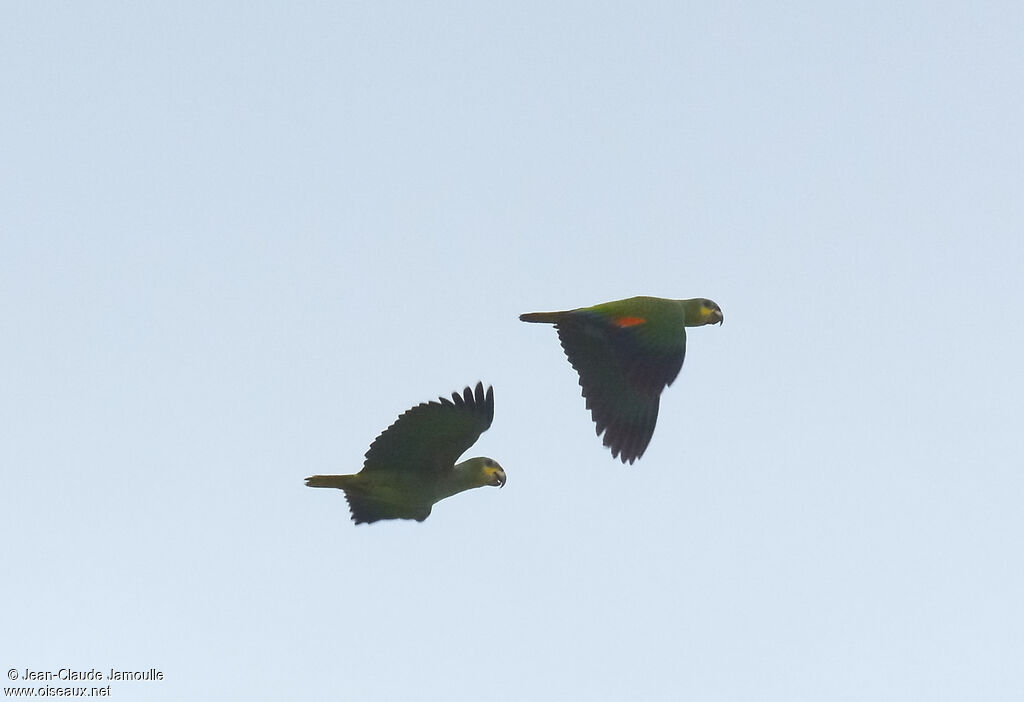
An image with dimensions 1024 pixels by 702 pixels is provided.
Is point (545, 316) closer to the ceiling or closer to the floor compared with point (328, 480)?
closer to the ceiling

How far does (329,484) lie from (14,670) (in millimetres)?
3460

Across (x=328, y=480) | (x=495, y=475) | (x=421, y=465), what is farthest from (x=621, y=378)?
(x=328, y=480)

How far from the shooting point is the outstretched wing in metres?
13.0

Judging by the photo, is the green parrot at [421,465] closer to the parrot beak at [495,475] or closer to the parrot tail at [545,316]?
the parrot beak at [495,475]

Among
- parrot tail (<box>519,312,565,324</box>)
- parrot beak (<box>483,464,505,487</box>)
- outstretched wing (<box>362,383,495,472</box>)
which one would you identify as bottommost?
parrot beak (<box>483,464,505,487</box>)

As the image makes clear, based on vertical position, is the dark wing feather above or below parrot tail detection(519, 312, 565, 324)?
below

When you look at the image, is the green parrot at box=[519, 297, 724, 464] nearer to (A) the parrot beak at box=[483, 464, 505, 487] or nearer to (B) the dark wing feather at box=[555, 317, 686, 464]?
(B) the dark wing feather at box=[555, 317, 686, 464]

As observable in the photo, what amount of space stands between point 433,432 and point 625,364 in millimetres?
2967

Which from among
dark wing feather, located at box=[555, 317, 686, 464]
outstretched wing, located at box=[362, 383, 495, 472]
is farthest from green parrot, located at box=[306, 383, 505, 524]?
dark wing feather, located at box=[555, 317, 686, 464]

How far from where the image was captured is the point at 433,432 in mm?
13117

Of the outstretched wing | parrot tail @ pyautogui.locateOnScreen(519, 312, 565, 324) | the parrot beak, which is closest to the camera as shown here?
the outstretched wing

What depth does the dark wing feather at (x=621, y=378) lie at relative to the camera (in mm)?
15188

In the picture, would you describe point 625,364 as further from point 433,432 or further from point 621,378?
point 433,432

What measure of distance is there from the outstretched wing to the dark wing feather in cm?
235
